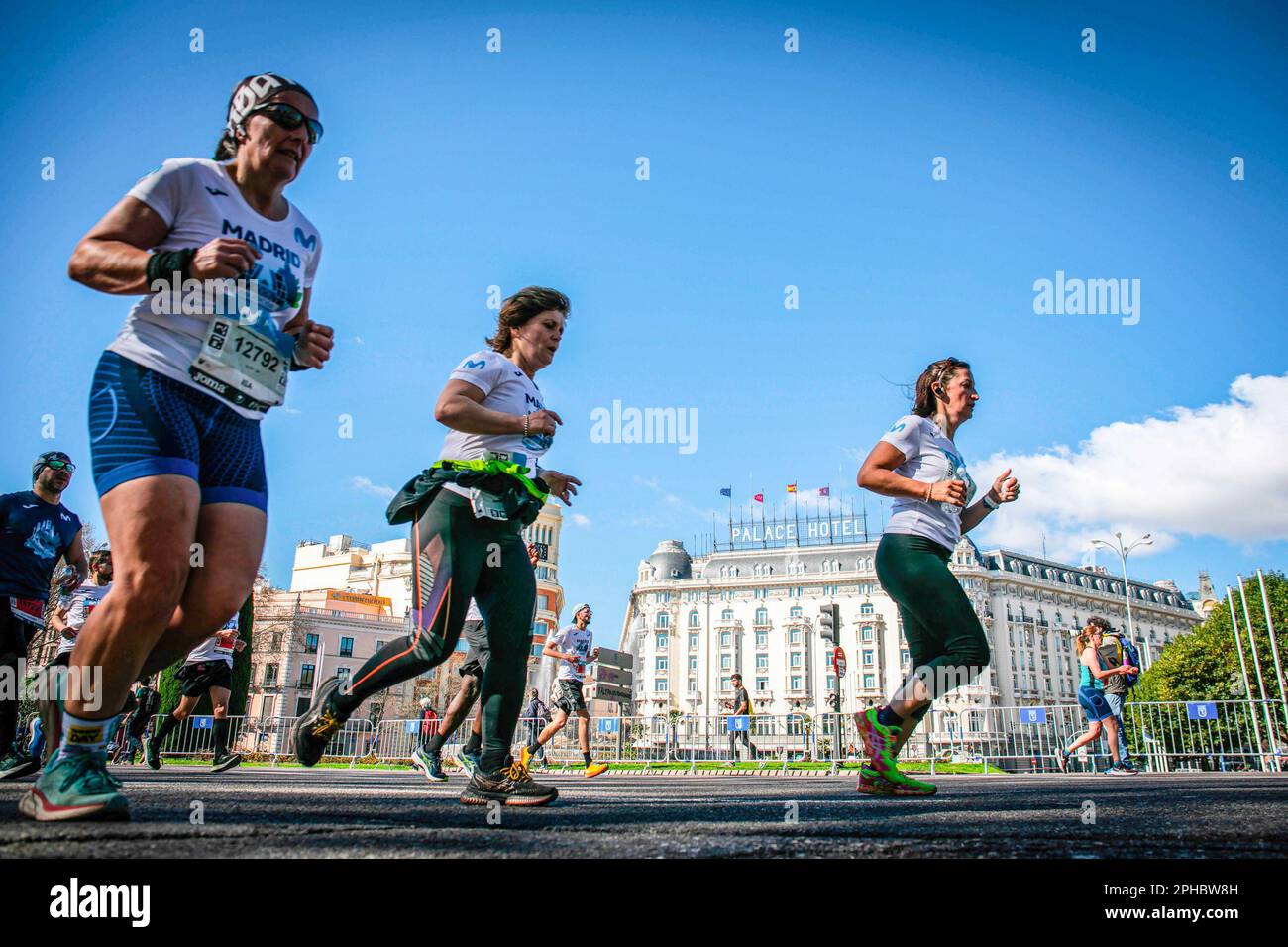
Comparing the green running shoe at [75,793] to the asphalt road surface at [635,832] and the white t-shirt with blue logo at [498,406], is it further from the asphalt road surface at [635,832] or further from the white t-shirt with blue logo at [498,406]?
the white t-shirt with blue logo at [498,406]

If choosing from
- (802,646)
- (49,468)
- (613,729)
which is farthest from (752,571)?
(49,468)

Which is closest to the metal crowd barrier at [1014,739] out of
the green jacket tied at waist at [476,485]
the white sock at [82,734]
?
the green jacket tied at waist at [476,485]

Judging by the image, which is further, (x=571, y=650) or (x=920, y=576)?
(x=571, y=650)

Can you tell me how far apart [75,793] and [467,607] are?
172 cm

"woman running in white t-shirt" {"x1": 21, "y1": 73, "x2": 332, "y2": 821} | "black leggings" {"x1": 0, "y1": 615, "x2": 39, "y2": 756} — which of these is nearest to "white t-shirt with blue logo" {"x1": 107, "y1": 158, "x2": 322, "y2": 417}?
"woman running in white t-shirt" {"x1": 21, "y1": 73, "x2": 332, "y2": 821}

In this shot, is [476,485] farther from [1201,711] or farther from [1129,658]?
[1201,711]

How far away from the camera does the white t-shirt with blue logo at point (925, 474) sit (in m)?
4.73

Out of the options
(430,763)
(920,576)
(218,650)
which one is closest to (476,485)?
(920,576)

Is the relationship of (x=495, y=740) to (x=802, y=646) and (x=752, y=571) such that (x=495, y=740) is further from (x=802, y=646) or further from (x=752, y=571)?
(x=752, y=571)

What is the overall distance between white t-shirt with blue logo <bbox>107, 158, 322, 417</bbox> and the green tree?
49083mm

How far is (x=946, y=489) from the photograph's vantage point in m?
4.43

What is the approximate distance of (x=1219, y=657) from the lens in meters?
45.6

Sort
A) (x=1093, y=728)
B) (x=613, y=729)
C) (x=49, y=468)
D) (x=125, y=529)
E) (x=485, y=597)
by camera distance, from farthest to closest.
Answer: (x=613, y=729) → (x=1093, y=728) → (x=49, y=468) → (x=485, y=597) → (x=125, y=529)
